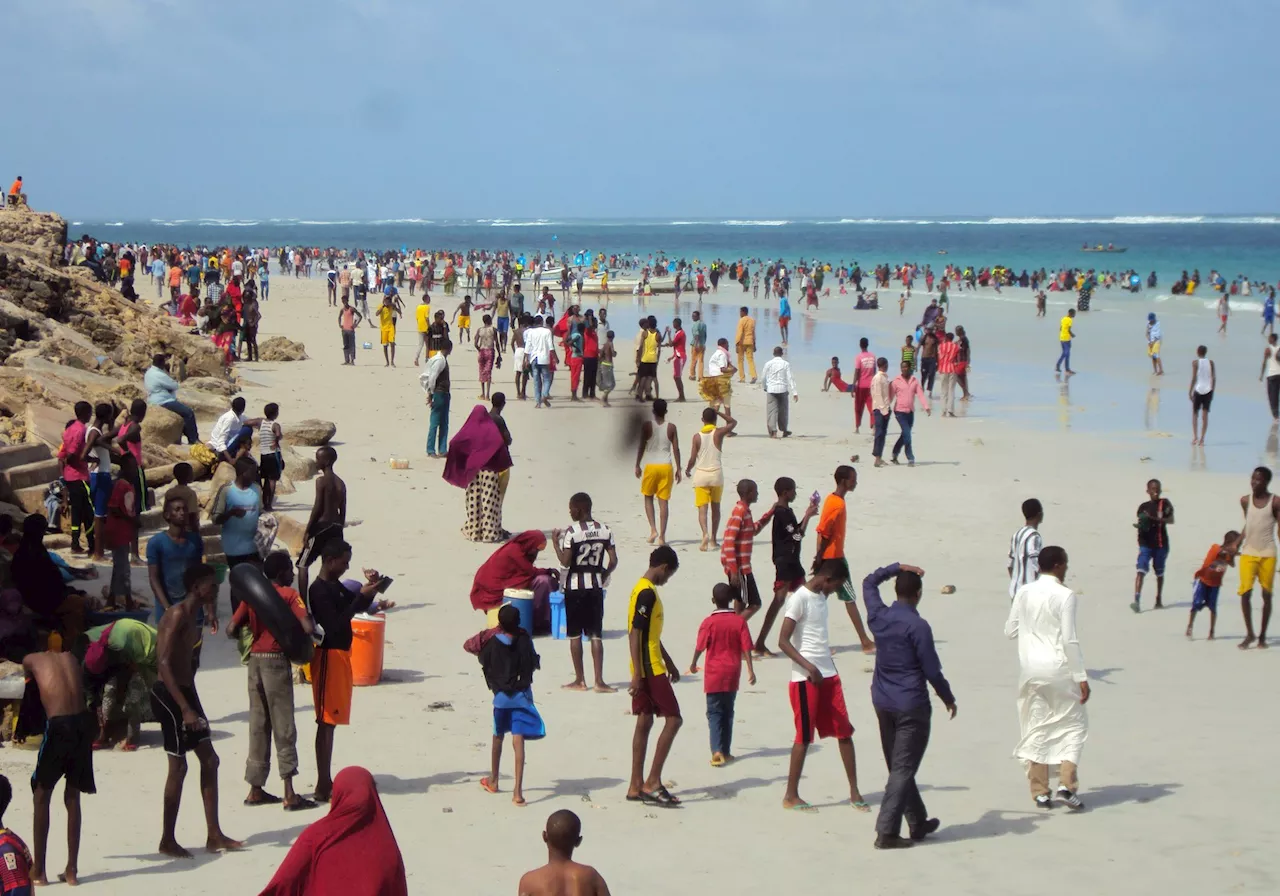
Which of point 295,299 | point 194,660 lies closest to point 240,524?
point 194,660

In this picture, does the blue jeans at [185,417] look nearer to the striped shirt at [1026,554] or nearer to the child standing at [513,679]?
the child standing at [513,679]

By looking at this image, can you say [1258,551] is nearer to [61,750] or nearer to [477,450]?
[477,450]

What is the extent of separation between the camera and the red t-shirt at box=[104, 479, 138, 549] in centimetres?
1006

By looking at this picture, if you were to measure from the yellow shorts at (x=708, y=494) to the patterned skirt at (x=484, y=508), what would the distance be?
6.21 feet

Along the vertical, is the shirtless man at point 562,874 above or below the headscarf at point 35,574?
above

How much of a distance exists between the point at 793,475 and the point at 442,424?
4446 mm

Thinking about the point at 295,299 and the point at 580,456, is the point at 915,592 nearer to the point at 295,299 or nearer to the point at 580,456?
the point at 580,456

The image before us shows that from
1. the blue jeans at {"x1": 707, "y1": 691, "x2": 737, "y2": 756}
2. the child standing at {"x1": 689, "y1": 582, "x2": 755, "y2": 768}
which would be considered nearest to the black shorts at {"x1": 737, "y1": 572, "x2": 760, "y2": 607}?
the blue jeans at {"x1": 707, "y1": 691, "x2": 737, "y2": 756}

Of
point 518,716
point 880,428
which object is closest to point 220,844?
point 518,716

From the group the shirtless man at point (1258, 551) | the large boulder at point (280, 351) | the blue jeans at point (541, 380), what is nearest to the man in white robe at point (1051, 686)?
the shirtless man at point (1258, 551)

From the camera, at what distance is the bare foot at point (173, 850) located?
6.32 meters

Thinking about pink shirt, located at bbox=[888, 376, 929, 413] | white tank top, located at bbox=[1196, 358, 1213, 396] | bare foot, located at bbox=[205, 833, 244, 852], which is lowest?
bare foot, located at bbox=[205, 833, 244, 852]

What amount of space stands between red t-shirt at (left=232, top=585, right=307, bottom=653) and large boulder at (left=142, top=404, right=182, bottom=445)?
28.9 feet

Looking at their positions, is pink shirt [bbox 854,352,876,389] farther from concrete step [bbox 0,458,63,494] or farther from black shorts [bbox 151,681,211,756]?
black shorts [bbox 151,681,211,756]
